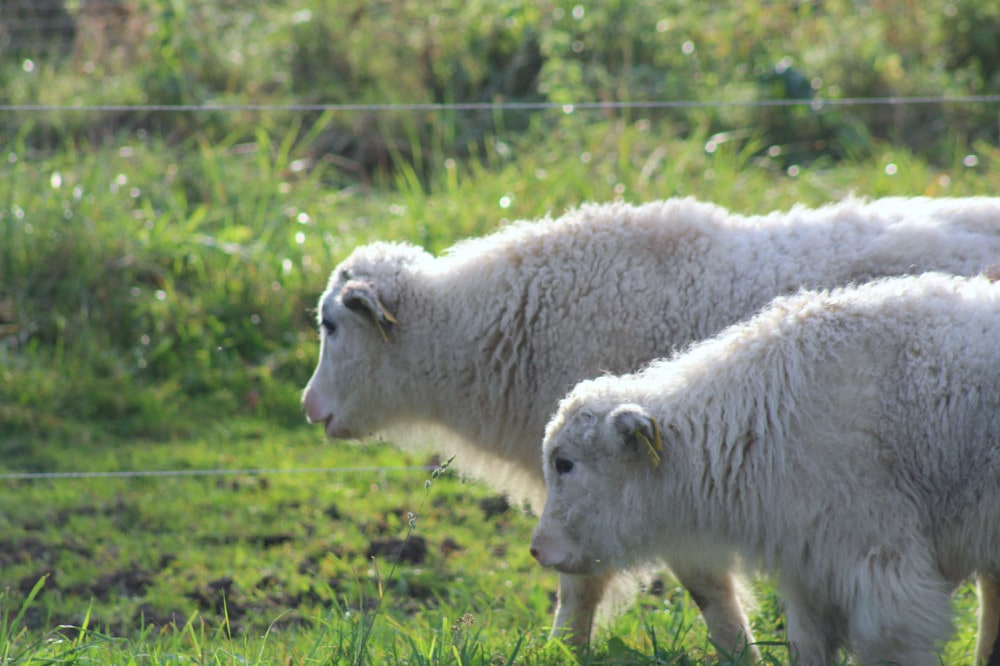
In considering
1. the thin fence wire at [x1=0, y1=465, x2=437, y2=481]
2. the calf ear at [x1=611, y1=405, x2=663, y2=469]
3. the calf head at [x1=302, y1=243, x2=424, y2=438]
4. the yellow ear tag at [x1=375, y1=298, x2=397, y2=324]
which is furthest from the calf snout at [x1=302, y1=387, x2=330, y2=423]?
the calf ear at [x1=611, y1=405, x2=663, y2=469]

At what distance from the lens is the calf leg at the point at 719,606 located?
4.40 metres

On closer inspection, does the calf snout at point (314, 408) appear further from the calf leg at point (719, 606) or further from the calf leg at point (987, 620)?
the calf leg at point (987, 620)

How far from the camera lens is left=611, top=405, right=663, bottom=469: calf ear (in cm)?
369

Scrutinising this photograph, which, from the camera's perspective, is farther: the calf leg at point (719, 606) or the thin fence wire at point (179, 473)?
the thin fence wire at point (179, 473)

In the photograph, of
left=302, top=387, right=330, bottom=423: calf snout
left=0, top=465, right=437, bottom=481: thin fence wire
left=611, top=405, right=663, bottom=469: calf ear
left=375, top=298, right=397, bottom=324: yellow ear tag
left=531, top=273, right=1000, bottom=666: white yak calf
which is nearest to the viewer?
left=531, top=273, right=1000, bottom=666: white yak calf

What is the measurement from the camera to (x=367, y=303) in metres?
4.99

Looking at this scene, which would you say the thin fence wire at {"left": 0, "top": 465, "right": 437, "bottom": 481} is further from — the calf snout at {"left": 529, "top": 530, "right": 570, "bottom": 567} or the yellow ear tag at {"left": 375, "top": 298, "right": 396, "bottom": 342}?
the calf snout at {"left": 529, "top": 530, "right": 570, "bottom": 567}

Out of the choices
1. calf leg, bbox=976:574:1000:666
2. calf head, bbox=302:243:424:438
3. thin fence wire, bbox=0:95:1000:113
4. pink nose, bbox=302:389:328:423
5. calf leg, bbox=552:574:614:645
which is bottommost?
calf leg, bbox=552:574:614:645

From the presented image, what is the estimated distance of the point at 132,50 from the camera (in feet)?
34.3

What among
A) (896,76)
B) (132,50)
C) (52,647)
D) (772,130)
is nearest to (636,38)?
(772,130)

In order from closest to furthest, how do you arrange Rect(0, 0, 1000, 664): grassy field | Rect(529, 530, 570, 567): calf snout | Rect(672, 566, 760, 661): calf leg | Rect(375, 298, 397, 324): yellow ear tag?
Rect(529, 530, 570, 567): calf snout < Rect(672, 566, 760, 661): calf leg < Rect(375, 298, 397, 324): yellow ear tag < Rect(0, 0, 1000, 664): grassy field

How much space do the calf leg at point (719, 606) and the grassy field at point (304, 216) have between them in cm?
11

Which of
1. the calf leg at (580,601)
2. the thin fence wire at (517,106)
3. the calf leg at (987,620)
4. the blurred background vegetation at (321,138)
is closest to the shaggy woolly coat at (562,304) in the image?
the calf leg at (580,601)

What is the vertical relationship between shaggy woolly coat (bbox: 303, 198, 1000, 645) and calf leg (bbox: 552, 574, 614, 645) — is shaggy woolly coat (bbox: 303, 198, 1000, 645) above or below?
above
